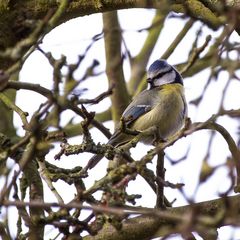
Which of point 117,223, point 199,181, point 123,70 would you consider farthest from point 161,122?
point 199,181

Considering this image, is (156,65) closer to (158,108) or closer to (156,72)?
(156,72)

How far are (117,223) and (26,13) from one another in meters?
1.75

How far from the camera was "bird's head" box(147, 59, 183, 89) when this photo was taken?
5.71 m

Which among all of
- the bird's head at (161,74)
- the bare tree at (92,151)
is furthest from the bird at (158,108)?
the bare tree at (92,151)

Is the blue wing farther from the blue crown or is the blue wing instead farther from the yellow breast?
the blue crown

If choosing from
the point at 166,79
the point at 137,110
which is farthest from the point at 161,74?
the point at 137,110

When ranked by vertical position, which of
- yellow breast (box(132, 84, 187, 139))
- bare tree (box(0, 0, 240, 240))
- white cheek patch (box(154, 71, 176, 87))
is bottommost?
bare tree (box(0, 0, 240, 240))

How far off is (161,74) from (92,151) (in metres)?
2.82

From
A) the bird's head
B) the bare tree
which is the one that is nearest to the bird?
the bird's head

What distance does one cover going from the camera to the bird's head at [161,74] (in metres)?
5.71

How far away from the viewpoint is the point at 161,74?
19.2 feet

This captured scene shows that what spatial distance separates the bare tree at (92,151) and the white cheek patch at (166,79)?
141 cm

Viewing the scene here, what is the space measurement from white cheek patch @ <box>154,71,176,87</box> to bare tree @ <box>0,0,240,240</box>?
141 centimetres

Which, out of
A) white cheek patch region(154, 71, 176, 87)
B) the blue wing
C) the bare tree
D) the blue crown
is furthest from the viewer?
white cheek patch region(154, 71, 176, 87)
